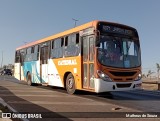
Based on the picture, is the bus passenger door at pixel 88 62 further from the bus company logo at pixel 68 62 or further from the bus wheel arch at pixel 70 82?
the bus wheel arch at pixel 70 82

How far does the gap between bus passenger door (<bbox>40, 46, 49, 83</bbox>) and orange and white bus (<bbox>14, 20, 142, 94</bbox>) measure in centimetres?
209

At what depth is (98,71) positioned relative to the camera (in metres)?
13.9

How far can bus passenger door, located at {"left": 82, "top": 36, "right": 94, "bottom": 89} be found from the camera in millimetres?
14395

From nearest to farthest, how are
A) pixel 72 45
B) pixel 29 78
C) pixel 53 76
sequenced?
pixel 72 45
pixel 53 76
pixel 29 78

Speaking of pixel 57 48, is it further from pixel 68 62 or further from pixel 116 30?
pixel 116 30

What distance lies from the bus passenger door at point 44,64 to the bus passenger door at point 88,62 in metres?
5.56

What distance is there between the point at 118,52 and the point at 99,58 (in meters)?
1.06

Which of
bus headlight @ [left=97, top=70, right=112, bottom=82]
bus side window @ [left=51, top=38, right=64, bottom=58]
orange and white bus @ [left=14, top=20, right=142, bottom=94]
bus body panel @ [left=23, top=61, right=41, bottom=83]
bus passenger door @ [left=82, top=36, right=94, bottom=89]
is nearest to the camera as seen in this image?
bus headlight @ [left=97, top=70, right=112, bottom=82]

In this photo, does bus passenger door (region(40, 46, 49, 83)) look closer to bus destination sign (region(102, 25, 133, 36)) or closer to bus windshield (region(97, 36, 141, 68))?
bus destination sign (region(102, 25, 133, 36))

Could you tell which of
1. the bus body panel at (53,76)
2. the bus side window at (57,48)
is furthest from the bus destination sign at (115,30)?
the bus body panel at (53,76)

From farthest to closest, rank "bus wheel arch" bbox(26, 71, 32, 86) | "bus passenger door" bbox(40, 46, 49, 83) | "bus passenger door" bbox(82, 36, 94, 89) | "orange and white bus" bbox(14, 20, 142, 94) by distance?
"bus wheel arch" bbox(26, 71, 32, 86), "bus passenger door" bbox(40, 46, 49, 83), "bus passenger door" bbox(82, 36, 94, 89), "orange and white bus" bbox(14, 20, 142, 94)

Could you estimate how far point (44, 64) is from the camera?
2069 cm

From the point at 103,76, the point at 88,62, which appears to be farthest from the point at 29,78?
the point at 103,76

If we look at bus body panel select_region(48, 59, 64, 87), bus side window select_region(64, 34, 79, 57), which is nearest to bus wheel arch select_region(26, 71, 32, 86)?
bus body panel select_region(48, 59, 64, 87)
